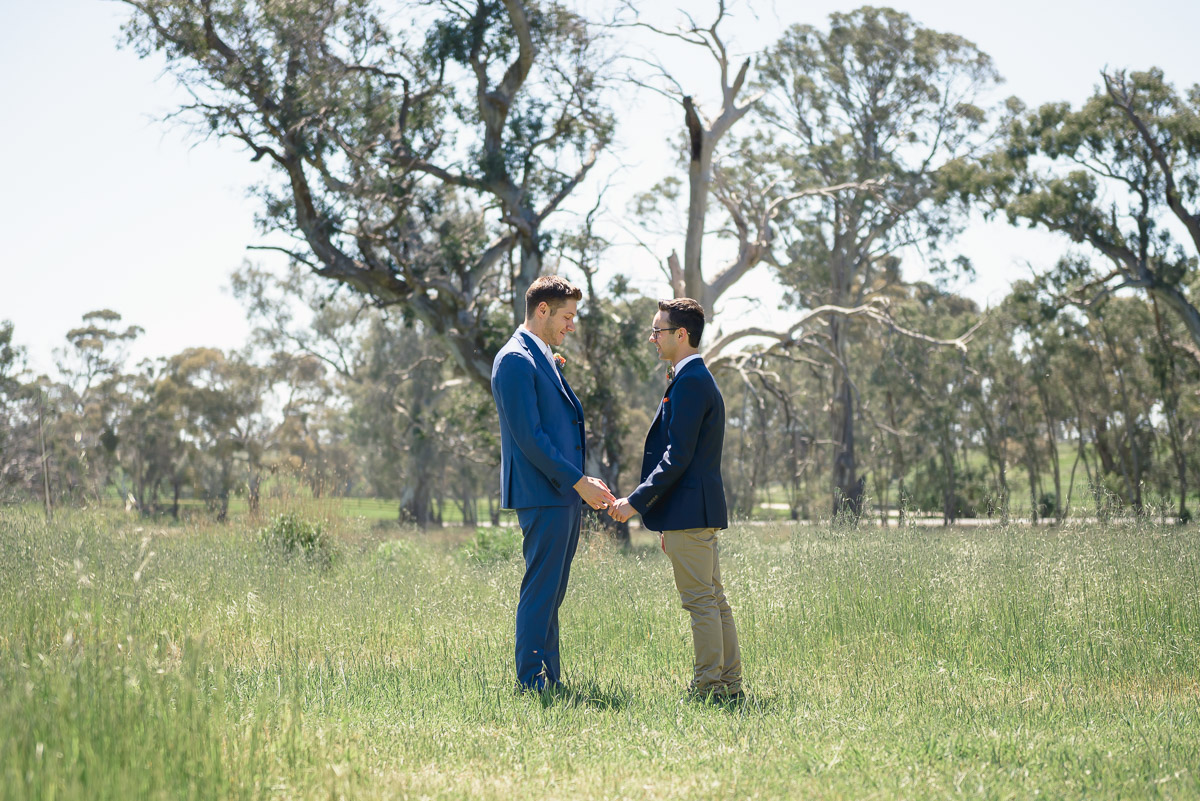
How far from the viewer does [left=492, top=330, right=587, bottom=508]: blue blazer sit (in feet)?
14.9

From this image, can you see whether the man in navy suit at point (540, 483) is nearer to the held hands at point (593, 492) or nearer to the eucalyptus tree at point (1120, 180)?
the held hands at point (593, 492)

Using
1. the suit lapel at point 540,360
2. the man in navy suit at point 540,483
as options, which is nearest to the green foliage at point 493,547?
the man in navy suit at point 540,483

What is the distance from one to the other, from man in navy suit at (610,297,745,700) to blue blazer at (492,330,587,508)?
1.18 feet

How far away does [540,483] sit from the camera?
4.62 metres

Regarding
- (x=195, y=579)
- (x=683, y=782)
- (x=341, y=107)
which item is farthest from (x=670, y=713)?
(x=341, y=107)

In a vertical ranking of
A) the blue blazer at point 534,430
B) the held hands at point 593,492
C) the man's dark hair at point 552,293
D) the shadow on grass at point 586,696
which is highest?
the man's dark hair at point 552,293

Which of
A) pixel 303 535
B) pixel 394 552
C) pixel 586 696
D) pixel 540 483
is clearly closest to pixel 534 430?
pixel 540 483

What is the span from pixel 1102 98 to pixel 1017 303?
466 centimetres

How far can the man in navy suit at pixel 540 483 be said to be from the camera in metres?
4.54

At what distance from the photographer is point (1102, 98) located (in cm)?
1934

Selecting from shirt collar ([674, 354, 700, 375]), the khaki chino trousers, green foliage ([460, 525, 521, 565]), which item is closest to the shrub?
green foliage ([460, 525, 521, 565])

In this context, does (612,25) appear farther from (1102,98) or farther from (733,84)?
(1102,98)

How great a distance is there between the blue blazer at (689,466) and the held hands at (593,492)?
167 mm

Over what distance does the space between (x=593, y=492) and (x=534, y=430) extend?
0.42 metres
